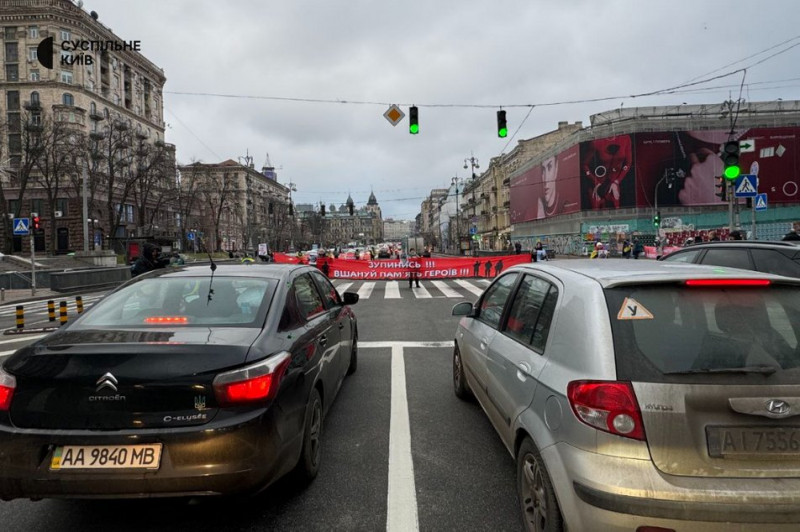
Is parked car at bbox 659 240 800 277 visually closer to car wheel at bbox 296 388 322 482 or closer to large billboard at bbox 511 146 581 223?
car wheel at bbox 296 388 322 482

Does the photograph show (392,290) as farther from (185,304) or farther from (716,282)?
→ (716,282)

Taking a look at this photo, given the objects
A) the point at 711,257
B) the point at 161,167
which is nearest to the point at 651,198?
the point at 711,257

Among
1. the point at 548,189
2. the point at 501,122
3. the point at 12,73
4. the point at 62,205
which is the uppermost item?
the point at 12,73

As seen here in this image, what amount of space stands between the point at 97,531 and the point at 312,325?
185 centimetres

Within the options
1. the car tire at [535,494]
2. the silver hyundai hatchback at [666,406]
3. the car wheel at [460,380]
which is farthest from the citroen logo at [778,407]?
the car wheel at [460,380]

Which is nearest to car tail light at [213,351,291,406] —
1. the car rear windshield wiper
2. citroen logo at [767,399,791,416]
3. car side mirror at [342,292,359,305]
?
the car rear windshield wiper

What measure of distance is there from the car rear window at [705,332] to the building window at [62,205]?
66782 mm

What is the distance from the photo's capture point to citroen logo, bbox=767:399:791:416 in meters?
2.02

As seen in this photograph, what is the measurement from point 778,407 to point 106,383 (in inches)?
127

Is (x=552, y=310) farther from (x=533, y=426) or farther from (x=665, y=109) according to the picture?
(x=665, y=109)

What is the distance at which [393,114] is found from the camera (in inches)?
611

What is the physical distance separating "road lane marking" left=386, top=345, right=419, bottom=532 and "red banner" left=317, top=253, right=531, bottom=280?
52.6 ft

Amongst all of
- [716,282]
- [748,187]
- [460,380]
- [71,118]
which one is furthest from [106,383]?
[71,118]

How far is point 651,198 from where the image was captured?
47.6 metres
